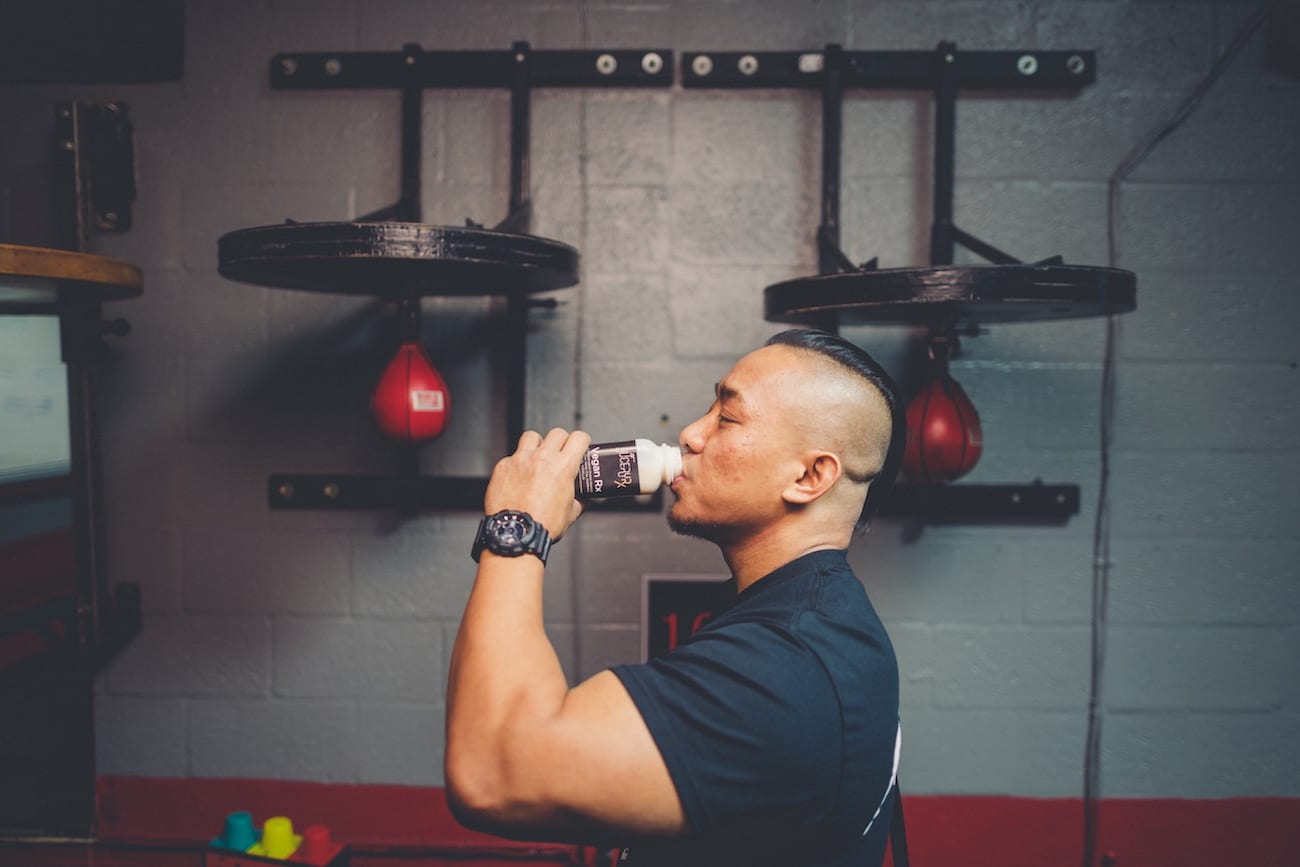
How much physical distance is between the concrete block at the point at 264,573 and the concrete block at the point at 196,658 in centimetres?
4

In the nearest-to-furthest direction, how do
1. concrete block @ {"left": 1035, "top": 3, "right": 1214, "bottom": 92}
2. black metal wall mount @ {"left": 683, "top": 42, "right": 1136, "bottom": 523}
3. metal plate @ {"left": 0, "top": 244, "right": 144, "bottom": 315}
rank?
metal plate @ {"left": 0, "top": 244, "right": 144, "bottom": 315} < black metal wall mount @ {"left": 683, "top": 42, "right": 1136, "bottom": 523} < concrete block @ {"left": 1035, "top": 3, "right": 1214, "bottom": 92}

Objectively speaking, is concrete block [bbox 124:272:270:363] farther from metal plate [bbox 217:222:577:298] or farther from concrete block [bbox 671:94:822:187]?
concrete block [bbox 671:94:822:187]

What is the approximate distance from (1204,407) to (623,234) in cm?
133

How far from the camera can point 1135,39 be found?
1.67m

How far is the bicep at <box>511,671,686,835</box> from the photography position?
73 centimetres

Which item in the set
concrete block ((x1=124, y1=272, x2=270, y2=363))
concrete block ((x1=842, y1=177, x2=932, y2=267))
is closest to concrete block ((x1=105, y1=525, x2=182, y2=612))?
concrete block ((x1=124, y1=272, x2=270, y2=363))

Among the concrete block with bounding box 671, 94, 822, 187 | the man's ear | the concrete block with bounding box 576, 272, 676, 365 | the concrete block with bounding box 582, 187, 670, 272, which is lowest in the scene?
the man's ear

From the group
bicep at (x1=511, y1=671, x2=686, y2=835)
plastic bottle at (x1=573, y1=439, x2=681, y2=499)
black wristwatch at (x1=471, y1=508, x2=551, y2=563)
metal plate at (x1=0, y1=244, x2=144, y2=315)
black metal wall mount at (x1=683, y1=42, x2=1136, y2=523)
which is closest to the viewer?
bicep at (x1=511, y1=671, x2=686, y2=835)

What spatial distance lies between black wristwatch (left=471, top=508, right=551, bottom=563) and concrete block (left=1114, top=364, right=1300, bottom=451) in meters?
1.42

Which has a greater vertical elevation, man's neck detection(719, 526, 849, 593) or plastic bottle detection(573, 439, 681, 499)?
plastic bottle detection(573, 439, 681, 499)

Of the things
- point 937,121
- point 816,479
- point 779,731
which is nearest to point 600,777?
point 779,731

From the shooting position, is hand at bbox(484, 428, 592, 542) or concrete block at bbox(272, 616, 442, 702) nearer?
hand at bbox(484, 428, 592, 542)

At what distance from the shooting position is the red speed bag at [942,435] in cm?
144

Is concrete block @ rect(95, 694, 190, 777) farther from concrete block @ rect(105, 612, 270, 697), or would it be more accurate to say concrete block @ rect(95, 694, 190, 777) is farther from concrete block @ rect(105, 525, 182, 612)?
concrete block @ rect(105, 525, 182, 612)
